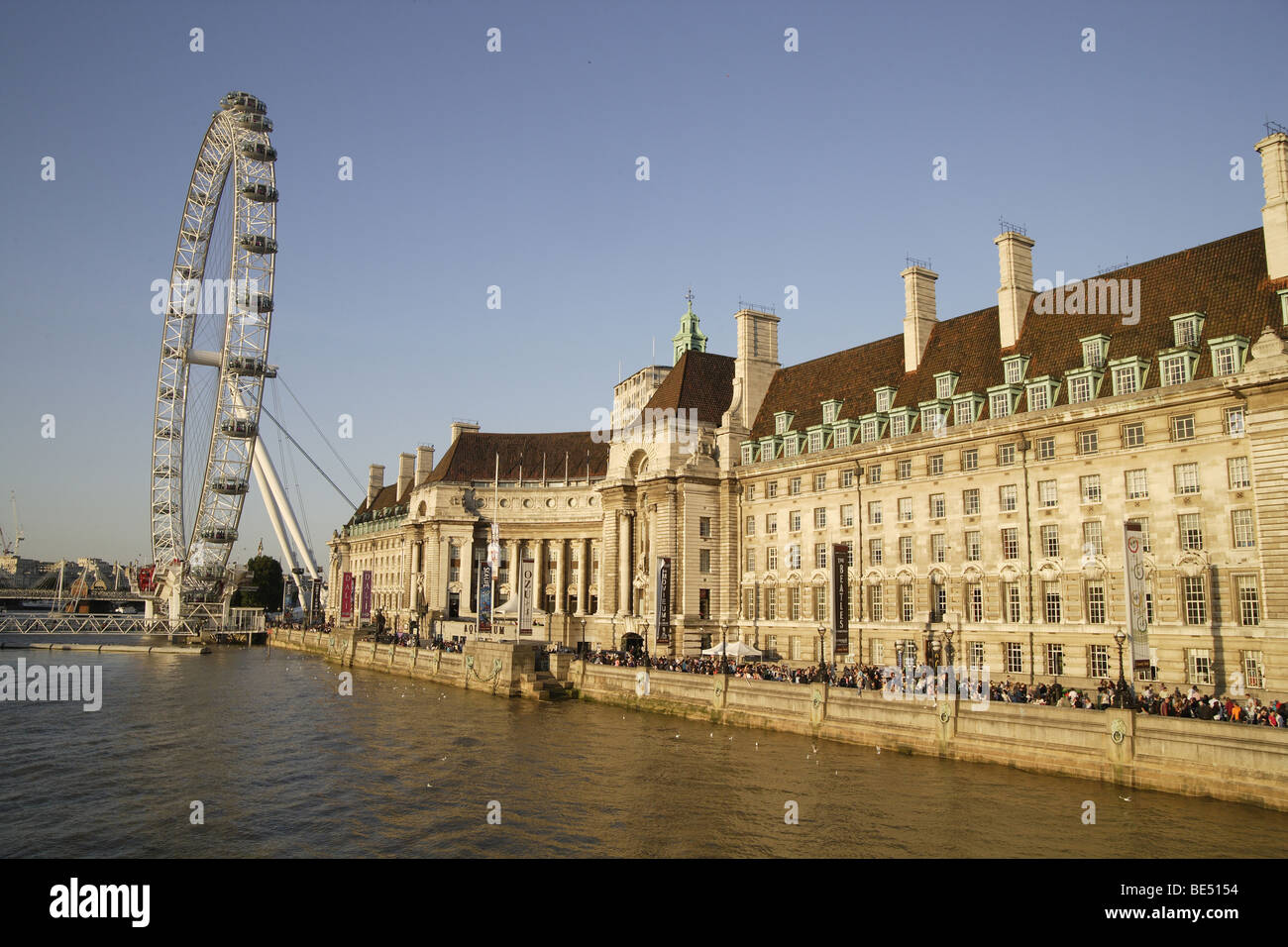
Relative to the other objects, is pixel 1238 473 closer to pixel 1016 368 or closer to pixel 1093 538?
A: pixel 1093 538

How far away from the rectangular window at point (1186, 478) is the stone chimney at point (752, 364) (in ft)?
115

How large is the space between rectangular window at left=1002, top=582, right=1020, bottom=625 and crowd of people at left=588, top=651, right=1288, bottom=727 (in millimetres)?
3740

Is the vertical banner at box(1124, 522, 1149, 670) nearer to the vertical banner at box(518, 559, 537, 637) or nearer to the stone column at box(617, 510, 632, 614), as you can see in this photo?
the vertical banner at box(518, 559, 537, 637)

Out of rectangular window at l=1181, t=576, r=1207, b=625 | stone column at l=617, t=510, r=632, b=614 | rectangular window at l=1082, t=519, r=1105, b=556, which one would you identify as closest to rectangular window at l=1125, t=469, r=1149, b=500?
rectangular window at l=1082, t=519, r=1105, b=556

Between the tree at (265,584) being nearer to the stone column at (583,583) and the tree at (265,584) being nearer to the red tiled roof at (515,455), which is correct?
the red tiled roof at (515,455)

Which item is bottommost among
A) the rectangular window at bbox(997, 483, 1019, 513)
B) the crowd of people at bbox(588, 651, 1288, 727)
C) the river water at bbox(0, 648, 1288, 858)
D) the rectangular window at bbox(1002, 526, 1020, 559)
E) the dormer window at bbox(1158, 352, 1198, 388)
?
the river water at bbox(0, 648, 1288, 858)

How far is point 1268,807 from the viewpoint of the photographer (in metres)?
27.0

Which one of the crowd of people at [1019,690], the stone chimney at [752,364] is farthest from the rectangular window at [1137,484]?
the stone chimney at [752,364]

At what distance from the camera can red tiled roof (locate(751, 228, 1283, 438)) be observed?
42.1 m

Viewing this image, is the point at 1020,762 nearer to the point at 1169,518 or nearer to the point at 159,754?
the point at 1169,518

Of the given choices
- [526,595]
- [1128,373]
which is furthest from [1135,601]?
[526,595]
